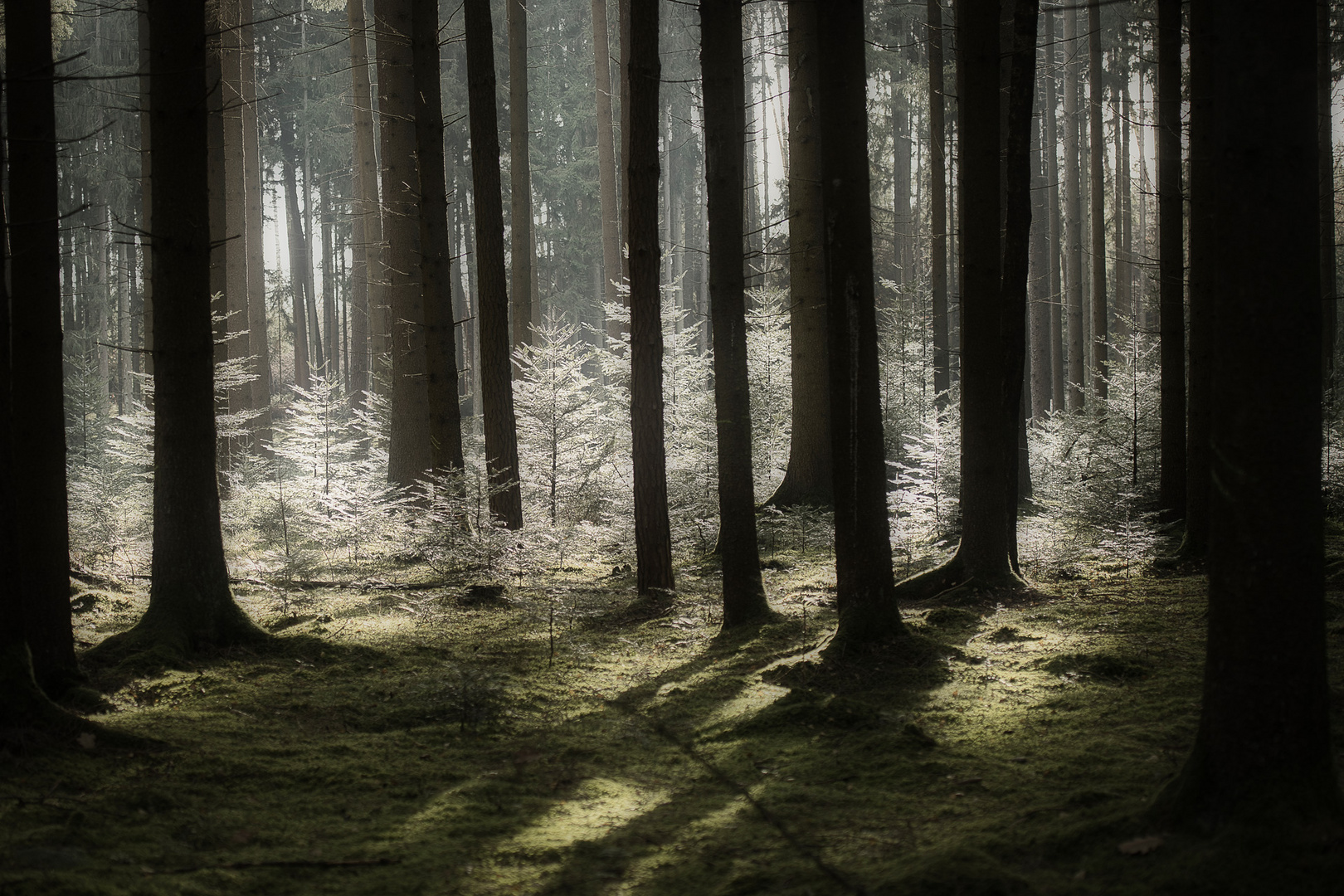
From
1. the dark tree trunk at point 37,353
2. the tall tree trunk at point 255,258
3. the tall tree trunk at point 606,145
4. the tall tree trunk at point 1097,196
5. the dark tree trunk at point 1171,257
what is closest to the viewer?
the dark tree trunk at point 37,353

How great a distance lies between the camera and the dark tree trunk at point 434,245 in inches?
392

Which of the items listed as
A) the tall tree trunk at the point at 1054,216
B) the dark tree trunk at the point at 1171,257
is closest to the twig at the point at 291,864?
the dark tree trunk at the point at 1171,257

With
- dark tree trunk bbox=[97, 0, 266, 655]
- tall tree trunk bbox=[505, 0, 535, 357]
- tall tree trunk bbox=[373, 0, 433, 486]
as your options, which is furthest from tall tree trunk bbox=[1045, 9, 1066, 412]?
dark tree trunk bbox=[97, 0, 266, 655]

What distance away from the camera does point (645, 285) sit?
8.31m

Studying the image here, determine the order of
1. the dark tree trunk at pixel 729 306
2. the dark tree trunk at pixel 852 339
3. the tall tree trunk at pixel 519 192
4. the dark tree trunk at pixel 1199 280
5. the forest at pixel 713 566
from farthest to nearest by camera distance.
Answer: the tall tree trunk at pixel 519 192, the dark tree trunk at pixel 1199 280, the dark tree trunk at pixel 729 306, the dark tree trunk at pixel 852 339, the forest at pixel 713 566

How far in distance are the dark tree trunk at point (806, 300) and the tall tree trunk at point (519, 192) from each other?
21.4 ft

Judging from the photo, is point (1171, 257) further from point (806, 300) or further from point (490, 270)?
point (490, 270)

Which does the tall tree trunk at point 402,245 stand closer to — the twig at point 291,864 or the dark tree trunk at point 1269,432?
the twig at point 291,864

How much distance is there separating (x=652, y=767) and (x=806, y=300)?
9.41 m

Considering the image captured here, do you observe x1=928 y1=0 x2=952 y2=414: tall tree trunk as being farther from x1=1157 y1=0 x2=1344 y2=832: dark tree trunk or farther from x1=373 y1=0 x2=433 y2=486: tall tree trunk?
x1=1157 y1=0 x2=1344 y2=832: dark tree trunk

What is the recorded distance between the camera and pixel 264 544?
1238 cm

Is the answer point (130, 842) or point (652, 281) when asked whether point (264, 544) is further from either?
point (130, 842)

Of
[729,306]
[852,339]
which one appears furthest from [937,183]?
[852,339]

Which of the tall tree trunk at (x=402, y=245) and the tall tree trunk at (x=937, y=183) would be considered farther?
the tall tree trunk at (x=937, y=183)
